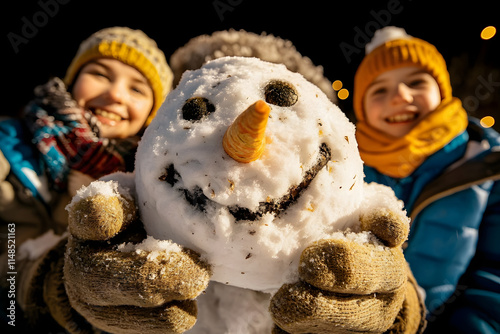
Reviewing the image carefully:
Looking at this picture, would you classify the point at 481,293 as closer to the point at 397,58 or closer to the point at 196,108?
the point at 397,58

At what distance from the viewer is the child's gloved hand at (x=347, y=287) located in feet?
1.70

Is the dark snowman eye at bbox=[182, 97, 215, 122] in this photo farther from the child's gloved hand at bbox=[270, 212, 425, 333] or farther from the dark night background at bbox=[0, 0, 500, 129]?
the dark night background at bbox=[0, 0, 500, 129]

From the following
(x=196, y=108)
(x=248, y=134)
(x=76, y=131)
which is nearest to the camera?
(x=248, y=134)

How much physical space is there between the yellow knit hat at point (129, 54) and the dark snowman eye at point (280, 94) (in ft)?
2.94

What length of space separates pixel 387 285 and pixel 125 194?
53 centimetres

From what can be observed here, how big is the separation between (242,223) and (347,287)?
0.67ft

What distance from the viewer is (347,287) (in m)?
0.53

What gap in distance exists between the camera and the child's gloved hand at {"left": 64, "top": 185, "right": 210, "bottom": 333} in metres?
0.52

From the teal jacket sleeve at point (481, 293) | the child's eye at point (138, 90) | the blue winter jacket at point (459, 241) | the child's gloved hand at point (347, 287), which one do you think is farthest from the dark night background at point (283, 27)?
the child's gloved hand at point (347, 287)

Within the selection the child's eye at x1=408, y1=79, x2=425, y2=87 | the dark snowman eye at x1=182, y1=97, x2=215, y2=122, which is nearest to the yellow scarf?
the child's eye at x1=408, y1=79, x2=425, y2=87

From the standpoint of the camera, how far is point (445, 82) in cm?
150

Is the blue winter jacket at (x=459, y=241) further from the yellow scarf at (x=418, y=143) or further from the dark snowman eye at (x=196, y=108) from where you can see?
the dark snowman eye at (x=196, y=108)

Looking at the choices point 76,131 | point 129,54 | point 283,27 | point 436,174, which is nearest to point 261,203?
point 76,131

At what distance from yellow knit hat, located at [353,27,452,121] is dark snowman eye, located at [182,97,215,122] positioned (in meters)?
1.16
